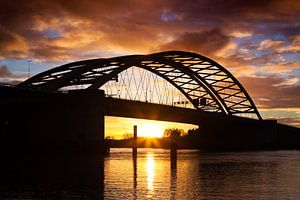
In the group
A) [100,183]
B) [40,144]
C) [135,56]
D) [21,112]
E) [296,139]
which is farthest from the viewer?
[296,139]

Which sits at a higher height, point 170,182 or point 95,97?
point 95,97

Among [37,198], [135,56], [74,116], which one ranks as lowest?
[37,198]

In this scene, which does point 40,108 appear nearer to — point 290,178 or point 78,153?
point 78,153

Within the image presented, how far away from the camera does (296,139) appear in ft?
542

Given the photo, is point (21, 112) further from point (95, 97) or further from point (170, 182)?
point (170, 182)

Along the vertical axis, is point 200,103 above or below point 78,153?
above

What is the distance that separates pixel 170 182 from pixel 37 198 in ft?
39.5

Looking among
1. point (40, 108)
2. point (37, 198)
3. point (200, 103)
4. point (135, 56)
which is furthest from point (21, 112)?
point (200, 103)

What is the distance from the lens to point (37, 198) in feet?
84.3

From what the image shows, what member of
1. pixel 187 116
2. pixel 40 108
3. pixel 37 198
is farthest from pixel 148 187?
pixel 187 116

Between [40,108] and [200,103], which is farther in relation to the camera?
[200,103]

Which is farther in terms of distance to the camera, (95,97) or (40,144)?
(95,97)

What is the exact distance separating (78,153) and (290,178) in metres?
35.1

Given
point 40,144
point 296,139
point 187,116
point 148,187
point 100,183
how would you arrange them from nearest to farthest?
point 148,187 → point 100,183 → point 40,144 → point 187,116 → point 296,139
